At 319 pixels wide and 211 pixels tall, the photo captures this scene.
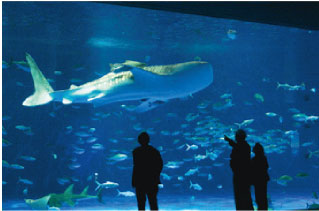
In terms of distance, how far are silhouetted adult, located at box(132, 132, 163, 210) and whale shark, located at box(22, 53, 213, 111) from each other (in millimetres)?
793

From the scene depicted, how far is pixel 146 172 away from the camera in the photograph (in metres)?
3.38

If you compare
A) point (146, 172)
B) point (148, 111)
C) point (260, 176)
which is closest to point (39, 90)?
point (146, 172)

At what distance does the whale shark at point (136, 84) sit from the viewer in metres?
3.76

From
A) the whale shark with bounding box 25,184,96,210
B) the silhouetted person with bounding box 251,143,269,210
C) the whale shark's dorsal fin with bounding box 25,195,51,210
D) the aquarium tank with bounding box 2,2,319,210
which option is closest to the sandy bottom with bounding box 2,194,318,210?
the aquarium tank with bounding box 2,2,319,210

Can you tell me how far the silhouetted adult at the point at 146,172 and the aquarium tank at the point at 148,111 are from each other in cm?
588

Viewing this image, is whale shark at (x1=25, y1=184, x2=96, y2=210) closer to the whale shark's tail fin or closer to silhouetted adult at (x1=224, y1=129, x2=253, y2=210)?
the whale shark's tail fin

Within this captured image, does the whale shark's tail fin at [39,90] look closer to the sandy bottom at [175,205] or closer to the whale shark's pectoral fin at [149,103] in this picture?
the whale shark's pectoral fin at [149,103]

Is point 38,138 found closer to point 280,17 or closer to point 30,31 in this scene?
point 30,31

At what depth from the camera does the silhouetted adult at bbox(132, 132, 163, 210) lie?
3.39 meters

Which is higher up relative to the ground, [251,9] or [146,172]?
[251,9]

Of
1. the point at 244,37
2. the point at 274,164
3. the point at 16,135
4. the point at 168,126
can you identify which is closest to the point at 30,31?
the point at 16,135

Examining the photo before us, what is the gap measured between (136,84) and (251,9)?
3.15 m

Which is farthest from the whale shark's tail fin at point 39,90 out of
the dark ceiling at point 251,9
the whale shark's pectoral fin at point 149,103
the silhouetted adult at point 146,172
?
the dark ceiling at point 251,9

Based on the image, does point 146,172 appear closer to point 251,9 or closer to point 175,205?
point 251,9
